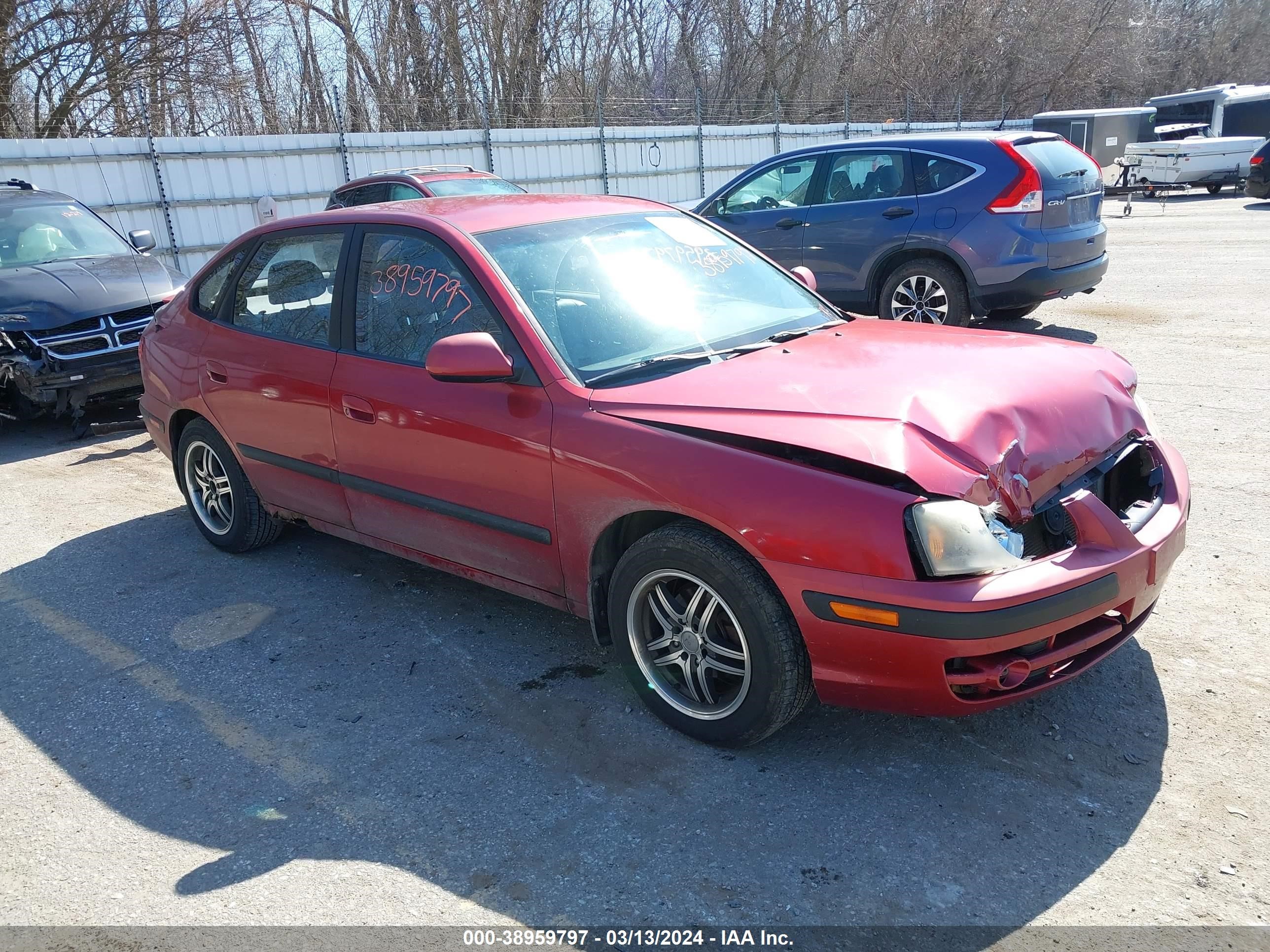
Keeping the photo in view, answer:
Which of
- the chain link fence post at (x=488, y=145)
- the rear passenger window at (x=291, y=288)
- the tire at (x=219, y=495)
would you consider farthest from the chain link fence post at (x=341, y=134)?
the rear passenger window at (x=291, y=288)

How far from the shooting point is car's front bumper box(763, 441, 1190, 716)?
268cm

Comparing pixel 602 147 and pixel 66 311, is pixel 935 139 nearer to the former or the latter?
pixel 66 311

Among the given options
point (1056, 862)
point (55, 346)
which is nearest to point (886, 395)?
point (1056, 862)

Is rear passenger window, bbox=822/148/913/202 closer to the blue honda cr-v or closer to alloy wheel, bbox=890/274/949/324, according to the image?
the blue honda cr-v

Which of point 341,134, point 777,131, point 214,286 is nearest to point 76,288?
point 214,286

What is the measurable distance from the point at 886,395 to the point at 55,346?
6.71 meters

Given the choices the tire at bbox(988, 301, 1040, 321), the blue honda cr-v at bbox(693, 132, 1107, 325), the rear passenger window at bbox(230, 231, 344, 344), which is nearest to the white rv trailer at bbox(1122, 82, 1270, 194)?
the tire at bbox(988, 301, 1040, 321)

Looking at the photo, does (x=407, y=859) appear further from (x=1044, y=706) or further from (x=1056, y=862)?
(x=1044, y=706)

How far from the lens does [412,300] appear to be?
4016mm

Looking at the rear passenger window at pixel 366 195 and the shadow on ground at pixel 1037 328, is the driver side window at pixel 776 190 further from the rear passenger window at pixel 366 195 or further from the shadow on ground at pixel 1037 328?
the rear passenger window at pixel 366 195

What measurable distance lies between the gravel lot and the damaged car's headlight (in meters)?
0.73

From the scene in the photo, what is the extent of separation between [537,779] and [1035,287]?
6.38m

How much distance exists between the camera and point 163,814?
10.2ft

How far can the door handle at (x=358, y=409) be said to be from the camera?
4.05 metres
